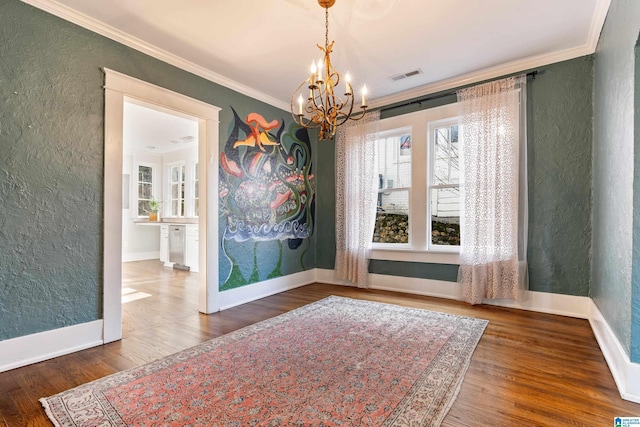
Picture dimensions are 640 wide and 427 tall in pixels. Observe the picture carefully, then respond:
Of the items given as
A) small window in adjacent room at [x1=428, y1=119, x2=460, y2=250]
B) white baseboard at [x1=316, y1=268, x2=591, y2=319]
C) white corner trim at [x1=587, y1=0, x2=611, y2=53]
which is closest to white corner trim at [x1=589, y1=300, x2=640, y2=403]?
white baseboard at [x1=316, y1=268, x2=591, y2=319]

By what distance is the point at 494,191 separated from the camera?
12.3ft

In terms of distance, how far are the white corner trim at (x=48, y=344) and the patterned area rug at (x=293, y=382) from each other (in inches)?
30.4

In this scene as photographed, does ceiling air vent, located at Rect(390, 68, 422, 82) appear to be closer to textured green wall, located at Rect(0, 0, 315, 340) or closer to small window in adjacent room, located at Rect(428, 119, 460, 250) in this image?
small window in adjacent room, located at Rect(428, 119, 460, 250)

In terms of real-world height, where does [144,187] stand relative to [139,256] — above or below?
above

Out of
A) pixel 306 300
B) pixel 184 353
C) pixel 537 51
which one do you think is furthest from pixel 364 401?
pixel 537 51

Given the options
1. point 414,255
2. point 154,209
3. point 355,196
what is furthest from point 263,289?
point 154,209

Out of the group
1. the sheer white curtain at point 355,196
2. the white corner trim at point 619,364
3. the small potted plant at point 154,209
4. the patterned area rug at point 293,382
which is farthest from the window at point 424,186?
the small potted plant at point 154,209

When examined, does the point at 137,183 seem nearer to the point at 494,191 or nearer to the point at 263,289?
the point at 263,289

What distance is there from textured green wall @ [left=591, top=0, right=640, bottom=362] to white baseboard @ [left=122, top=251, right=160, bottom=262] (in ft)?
28.3

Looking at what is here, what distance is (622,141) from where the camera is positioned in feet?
7.11

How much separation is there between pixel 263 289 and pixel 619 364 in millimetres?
3581

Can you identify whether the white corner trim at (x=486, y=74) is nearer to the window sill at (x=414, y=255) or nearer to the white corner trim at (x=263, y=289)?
the window sill at (x=414, y=255)

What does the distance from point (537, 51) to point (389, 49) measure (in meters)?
1.60

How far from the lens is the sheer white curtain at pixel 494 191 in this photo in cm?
364
